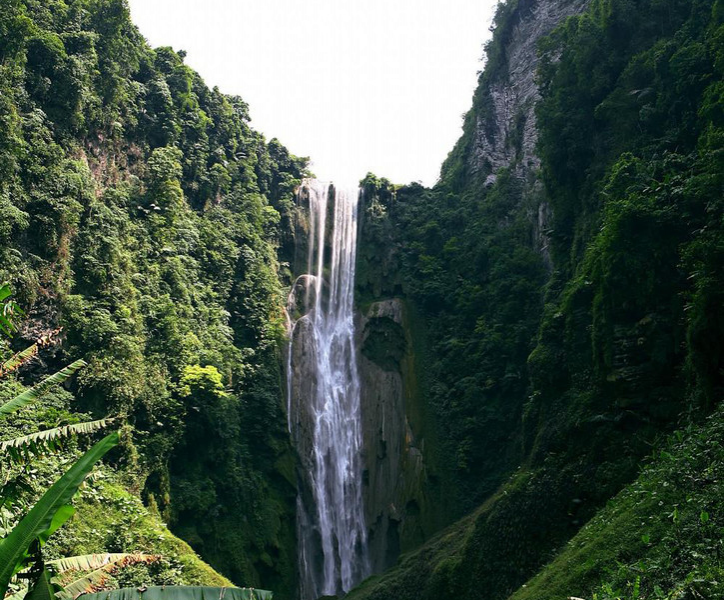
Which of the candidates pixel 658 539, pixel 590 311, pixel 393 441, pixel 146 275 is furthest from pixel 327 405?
pixel 658 539

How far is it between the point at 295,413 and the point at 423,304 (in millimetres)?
7712

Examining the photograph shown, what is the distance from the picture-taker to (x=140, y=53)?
1063 inches

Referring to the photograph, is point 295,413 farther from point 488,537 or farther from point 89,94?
point 89,94

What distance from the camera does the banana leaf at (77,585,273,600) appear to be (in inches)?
196

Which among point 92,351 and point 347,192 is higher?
point 347,192

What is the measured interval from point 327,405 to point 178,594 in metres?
21.1

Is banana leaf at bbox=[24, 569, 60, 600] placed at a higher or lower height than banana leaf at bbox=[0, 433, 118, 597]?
lower

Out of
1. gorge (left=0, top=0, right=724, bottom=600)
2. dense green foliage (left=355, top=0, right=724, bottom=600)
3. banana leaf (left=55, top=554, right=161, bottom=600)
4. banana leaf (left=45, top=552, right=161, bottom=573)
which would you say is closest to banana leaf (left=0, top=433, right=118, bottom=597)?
banana leaf (left=55, top=554, right=161, bottom=600)

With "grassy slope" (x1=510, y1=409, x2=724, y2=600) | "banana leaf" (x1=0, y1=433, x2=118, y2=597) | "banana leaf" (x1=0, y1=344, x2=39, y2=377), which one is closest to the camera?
"banana leaf" (x1=0, y1=433, x2=118, y2=597)

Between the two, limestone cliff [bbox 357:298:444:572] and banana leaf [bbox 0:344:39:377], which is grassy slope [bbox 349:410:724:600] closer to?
banana leaf [bbox 0:344:39:377]

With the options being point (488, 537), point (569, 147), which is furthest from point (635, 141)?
point (488, 537)

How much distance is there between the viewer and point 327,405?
2598 cm

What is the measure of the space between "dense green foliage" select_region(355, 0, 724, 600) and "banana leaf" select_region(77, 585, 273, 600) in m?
5.03

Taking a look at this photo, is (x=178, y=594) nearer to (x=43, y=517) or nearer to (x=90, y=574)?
(x=43, y=517)
